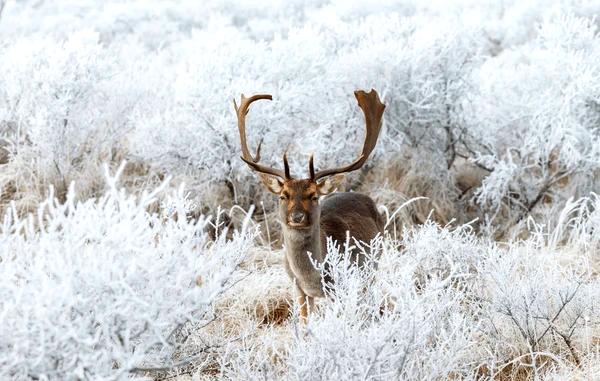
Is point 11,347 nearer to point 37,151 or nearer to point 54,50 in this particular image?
point 37,151

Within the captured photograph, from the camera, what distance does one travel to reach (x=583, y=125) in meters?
7.29

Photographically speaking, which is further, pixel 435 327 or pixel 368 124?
pixel 368 124

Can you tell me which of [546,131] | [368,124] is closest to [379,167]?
[546,131]

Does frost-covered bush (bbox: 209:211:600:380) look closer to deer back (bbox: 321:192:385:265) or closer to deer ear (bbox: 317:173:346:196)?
deer back (bbox: 321:192:385:265)

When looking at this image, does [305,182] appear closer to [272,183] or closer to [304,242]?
[272,183]

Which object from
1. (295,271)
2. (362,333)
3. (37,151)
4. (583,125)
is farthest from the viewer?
(583,125)

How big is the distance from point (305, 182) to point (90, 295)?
6.73ft

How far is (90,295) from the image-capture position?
2.38 meters

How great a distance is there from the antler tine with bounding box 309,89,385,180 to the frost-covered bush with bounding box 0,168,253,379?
199 centimetres

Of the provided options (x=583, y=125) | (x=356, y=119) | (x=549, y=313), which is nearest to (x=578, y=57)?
(x=583, y=125)

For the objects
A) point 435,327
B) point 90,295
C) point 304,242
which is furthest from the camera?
point 304,242

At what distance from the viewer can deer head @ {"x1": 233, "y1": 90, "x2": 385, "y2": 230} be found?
4180mm

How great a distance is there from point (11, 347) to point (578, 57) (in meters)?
6.68

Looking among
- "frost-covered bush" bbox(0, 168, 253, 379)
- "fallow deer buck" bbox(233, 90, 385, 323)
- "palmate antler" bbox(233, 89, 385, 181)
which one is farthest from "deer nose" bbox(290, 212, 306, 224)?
"frost-covered bush" bbox(0, 168, 253, 379)
